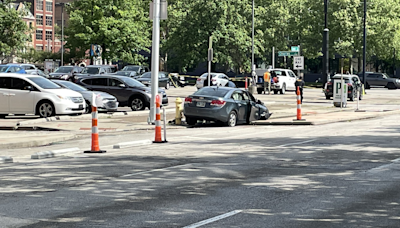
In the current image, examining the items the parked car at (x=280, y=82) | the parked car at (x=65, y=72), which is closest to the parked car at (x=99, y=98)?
the parked car at (x=65, y=72)

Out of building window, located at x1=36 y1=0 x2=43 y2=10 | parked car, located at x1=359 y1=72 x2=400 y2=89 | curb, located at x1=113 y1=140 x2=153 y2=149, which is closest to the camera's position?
curb, located at x1=113 y1=140 x2=153 y2=149

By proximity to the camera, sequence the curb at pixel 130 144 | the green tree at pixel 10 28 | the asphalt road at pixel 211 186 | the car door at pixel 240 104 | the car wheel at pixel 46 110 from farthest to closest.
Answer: the green tree at pixel 10 28, the car wheel at pixel 46 110, the car door at pixel 240 104, the curb at pixel 130 144, the asphalt road at pixel 211 186

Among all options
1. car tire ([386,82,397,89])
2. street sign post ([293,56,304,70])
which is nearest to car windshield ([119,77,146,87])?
street sign post ([293,56,304,70])

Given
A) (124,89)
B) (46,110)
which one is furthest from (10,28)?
(46,110)

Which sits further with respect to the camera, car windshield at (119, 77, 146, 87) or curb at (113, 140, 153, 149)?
car windshield at (119, 77, 146, 87)

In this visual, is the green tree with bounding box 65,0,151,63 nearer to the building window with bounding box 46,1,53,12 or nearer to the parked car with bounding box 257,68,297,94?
the parked car with bounding box 257,68,297,94

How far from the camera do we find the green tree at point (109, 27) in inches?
2739

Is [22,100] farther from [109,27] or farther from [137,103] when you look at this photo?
[109,27]

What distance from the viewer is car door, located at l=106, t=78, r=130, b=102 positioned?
3155 centimetres

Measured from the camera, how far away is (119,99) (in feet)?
104

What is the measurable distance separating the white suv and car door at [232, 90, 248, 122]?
2653 cm

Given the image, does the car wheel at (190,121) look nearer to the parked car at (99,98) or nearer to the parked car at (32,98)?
the parked car at (32,98)

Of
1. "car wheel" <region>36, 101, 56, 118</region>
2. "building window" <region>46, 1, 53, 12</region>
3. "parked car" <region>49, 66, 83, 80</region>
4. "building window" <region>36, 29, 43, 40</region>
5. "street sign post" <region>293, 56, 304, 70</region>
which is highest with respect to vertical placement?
"building window" <region>46, 1, 53, 12</region>

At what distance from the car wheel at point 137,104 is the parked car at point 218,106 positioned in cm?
617
